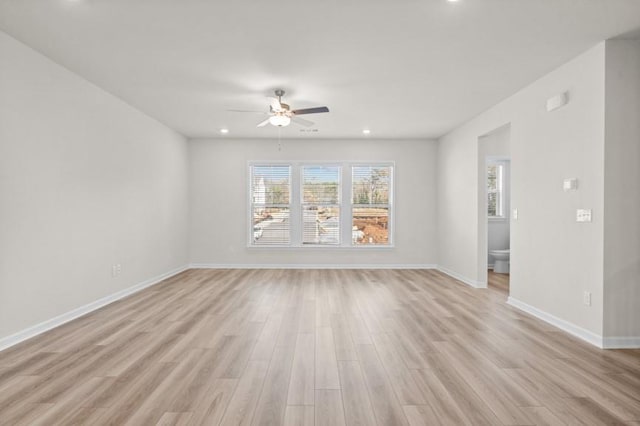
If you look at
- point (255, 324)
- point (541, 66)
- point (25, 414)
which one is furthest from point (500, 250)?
point (25, 414)

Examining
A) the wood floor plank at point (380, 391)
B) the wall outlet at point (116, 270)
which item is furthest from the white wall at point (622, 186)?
the wall outlet at point (116, 270)

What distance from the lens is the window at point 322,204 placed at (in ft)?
23.0

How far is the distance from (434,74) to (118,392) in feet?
13.3

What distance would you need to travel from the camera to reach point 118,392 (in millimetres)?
2104

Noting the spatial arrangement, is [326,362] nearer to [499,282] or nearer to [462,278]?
[462,278]

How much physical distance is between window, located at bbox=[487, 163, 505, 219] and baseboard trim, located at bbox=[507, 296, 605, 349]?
11.1 feet

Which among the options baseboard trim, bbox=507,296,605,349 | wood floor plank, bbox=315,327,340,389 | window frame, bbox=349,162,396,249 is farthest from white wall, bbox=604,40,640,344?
window frame, bbox=349,162,396,249

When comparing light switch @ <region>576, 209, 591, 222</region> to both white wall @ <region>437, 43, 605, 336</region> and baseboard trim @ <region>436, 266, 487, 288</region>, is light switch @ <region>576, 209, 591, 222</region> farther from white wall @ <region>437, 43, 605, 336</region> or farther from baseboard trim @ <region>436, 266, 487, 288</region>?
baseboard trim @ <region>436, 266, 487, 288</region>

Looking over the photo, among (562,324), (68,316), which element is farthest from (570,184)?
(68,316)

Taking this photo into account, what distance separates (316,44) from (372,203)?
440 cm

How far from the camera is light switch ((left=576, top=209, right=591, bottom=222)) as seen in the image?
3069 mm

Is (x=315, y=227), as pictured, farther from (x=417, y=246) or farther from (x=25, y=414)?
(x=25, y=414)

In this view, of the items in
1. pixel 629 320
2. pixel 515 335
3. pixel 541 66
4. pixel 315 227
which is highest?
pixel 541 66

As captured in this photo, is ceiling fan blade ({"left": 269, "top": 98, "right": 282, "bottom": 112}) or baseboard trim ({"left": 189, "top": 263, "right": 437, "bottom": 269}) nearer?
ceiling fan blade ({"left": 269, "top": 98, "right": 282, "bottom": 112})
